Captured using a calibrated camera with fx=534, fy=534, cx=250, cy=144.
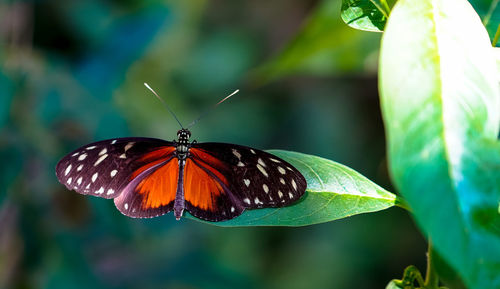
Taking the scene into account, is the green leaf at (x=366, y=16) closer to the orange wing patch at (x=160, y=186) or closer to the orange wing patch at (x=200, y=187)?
the orange wing patch at (x=200, y=187)

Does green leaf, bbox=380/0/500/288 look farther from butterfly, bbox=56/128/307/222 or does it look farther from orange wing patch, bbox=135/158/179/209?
orange wing patch, bbox=135/158/179/209

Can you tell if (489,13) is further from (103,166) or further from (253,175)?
(103,166)

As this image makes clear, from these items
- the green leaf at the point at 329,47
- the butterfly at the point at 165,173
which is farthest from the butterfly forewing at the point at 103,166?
the green leaf at the point at 329,47

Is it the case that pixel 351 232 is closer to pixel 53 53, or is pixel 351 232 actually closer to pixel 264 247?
pixel 264 247

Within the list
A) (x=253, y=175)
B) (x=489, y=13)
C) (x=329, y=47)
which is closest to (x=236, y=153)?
(x=253, y=175)

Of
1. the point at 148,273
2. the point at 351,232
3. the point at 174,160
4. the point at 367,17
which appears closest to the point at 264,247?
the point at 351,232

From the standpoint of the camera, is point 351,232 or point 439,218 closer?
point 439,218
